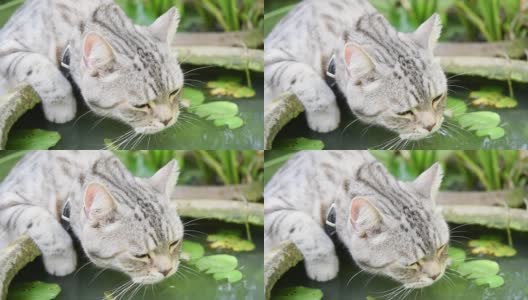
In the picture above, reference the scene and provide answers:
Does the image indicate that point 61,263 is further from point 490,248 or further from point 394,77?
point 490,248

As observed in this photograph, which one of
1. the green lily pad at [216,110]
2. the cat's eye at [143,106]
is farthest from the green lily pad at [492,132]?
the cat's eye at [143,106]

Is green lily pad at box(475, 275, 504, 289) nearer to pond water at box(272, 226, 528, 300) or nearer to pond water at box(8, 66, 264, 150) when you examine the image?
pond water at box(272, 226, 528, 300)

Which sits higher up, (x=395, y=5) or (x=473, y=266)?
(x=395, y=5)

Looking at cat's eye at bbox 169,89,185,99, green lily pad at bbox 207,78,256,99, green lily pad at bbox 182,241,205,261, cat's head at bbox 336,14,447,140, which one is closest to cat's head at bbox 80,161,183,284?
green lily pad at bbox 182,241,205,261

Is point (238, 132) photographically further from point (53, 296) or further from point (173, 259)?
point (53, 296)

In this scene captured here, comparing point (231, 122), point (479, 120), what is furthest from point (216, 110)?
point (479, 120)

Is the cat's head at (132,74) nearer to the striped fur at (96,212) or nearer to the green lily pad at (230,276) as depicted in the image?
the striped fur at (96,212)

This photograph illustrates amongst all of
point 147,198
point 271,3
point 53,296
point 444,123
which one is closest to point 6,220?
point 53,296

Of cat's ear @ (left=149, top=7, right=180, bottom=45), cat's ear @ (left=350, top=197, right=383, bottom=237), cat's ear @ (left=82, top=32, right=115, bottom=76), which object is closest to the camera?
cat's ear @ (left=82, top=32, right=115, bottom=76)
